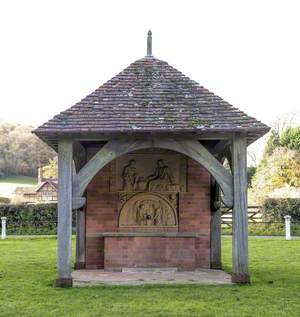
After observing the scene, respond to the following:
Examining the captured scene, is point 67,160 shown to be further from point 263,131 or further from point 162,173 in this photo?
point 263,131

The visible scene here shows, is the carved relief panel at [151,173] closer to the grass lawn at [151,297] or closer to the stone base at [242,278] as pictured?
the grass lawn at [151,297]

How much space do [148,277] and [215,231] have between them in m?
2.33

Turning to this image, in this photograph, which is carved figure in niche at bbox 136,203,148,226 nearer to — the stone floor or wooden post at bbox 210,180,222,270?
the stone floor

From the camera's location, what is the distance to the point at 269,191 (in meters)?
32.2

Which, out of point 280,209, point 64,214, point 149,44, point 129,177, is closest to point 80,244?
point 129,177

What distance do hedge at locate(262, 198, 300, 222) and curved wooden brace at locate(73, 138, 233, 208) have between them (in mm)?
15171

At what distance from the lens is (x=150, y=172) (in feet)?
39.8

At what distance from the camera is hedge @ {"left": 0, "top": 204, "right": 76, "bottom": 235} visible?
25.0 metres

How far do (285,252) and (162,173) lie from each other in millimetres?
5639

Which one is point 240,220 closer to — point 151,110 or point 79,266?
point 151,110

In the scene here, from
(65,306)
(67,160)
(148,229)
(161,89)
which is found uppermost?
(161,89)

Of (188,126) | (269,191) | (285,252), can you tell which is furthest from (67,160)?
(269,191)

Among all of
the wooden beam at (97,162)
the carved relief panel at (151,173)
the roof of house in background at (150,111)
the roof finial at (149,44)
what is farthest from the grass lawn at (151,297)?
the roof finial at (149,44)

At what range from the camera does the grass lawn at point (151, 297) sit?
756 centimetres
